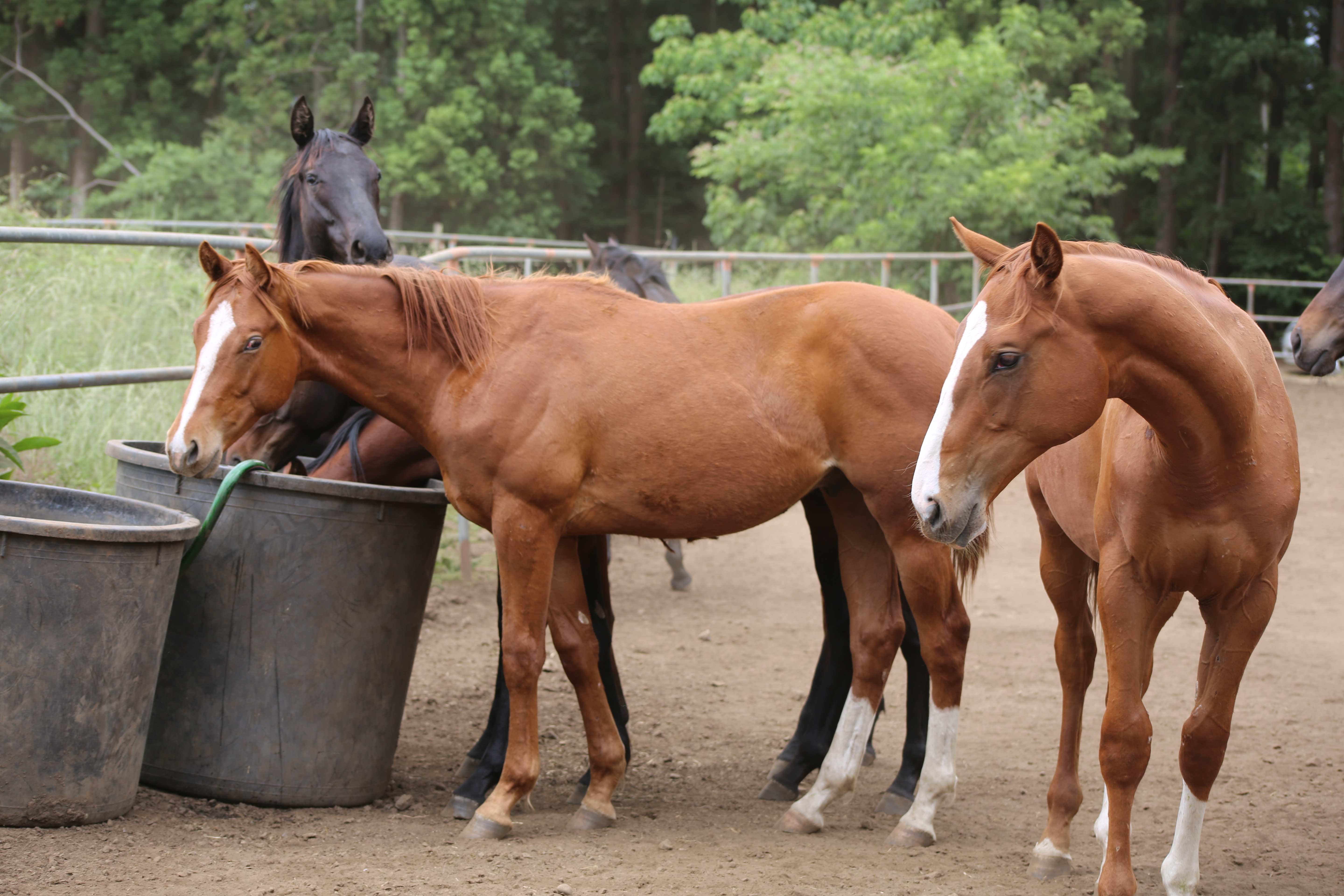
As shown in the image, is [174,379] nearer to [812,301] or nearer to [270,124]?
[812,301]

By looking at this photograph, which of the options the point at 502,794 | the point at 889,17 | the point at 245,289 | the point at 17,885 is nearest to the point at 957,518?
the point at 502,794

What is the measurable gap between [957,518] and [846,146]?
47.6 ft

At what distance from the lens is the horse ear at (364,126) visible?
4.89 meters

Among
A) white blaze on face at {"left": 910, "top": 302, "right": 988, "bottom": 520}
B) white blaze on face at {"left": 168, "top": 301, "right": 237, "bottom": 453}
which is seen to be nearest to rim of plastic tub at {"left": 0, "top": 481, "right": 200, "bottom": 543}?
white blaze on face at {"left": 168, "top": 301, "right": 237, "bottom": 453}

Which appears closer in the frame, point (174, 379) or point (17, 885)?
point (17, 885)

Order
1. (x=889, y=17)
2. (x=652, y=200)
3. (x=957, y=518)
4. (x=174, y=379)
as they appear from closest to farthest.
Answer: (x=957, y=518) < (x=174, y=379) < (x=889, y=17) < (x=652, y=200)

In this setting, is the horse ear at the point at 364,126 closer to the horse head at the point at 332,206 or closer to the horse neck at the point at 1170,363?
the horse head at the point at 332,206

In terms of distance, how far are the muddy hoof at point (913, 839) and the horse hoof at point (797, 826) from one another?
0.26 meters

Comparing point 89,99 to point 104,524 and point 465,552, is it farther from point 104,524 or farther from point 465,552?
point 104,524

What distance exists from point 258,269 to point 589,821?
6.70 feet

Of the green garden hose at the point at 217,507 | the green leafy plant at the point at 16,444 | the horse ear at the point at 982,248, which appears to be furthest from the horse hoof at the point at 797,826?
the green leafy plant at the point at 16,444

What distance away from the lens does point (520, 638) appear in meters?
3.47

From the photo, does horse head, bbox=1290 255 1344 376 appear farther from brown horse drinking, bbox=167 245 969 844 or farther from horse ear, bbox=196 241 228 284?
horse ear, bbox=196 241 228 284

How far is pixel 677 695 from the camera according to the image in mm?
5312
